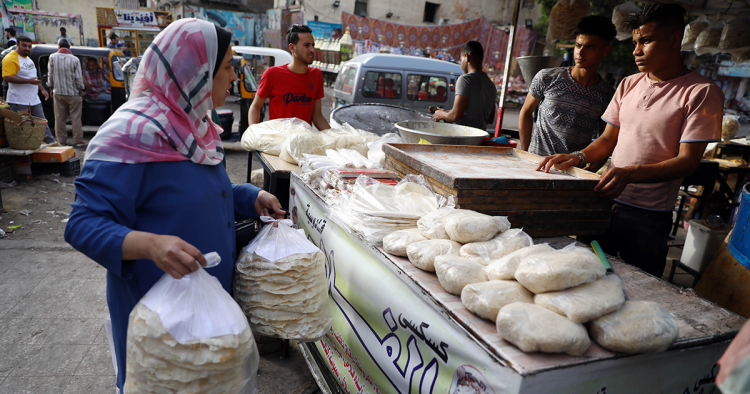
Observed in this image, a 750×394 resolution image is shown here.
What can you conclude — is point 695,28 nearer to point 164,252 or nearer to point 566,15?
point 566,15

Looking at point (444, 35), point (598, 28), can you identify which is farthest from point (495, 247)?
point (444, 35)

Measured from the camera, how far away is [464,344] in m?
1.20

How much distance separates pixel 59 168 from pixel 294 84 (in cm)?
471

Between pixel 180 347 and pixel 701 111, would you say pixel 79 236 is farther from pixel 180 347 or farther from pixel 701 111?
pixel 701 111

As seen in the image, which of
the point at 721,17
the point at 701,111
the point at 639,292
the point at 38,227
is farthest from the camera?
the point at 721,17

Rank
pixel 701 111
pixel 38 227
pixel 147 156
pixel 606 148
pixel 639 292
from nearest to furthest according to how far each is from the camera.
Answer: pixel 147 156, pixel 639 292, pixel 701 111, pixel 606 148, pixel 38 227

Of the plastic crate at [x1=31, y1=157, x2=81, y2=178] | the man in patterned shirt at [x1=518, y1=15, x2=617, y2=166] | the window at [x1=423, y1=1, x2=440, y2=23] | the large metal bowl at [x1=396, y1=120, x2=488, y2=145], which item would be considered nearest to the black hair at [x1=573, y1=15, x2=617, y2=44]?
the man in patterned shirt at [x1=518, y1=15, x2=617, y2=166]

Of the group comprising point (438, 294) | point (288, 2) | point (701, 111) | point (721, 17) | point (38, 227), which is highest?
point (288, 2)

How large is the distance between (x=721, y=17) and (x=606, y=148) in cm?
507

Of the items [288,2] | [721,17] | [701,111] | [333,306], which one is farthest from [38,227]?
[288,2]

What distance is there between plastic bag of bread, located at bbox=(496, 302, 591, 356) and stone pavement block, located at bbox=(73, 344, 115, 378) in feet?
7.88

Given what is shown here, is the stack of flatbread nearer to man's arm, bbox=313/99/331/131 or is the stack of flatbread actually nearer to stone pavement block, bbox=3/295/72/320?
stone pavement block, bbox=3/295/72/320

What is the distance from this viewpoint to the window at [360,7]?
21.5 meters

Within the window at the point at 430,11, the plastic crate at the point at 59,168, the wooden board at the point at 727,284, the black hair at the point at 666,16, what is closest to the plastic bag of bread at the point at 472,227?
the black hair at the point at 666,16
